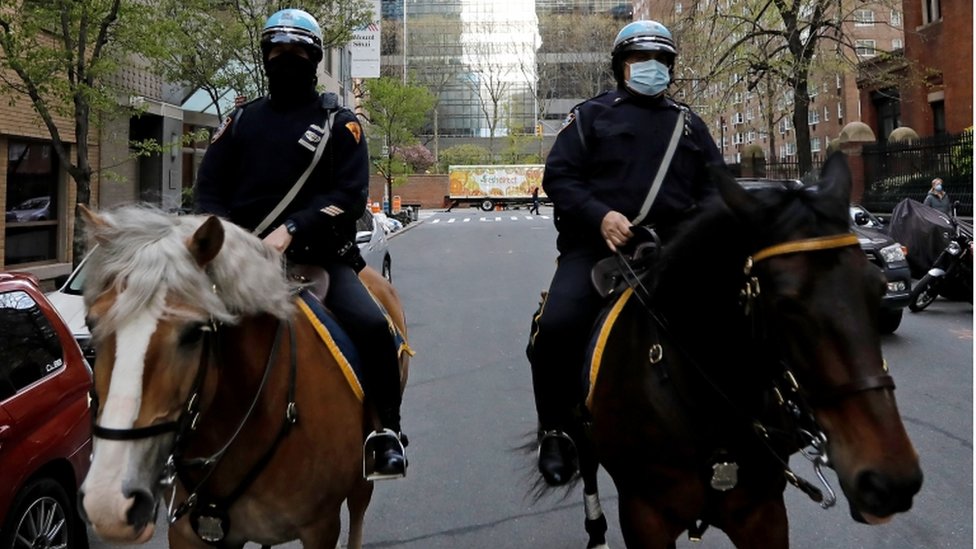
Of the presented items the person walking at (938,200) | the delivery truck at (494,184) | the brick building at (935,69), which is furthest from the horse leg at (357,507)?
the delivery truck at (494,184)

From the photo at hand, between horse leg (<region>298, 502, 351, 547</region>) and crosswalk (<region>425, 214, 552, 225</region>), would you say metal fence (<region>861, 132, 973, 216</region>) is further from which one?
crosswalk (<region>425, 214, 552, 225</region>)

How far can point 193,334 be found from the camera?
2.21 m

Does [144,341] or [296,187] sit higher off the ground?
[296,187]

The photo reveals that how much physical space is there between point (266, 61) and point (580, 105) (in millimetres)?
1514

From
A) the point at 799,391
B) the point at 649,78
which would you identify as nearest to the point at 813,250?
the point at 799,391

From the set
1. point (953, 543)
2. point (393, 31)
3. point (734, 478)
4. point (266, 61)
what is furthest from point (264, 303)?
point (393, 31)

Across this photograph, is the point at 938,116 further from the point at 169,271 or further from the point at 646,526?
the point at 169,271

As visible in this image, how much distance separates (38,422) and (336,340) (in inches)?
79.2

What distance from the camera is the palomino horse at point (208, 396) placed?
2029 mm

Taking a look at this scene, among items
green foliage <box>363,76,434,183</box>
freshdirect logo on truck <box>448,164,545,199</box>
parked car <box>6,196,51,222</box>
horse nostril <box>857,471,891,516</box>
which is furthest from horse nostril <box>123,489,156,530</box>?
freshdirect logo on truck <box>448,164,545,199</box>

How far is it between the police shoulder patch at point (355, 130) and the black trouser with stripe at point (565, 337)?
116 centimetres

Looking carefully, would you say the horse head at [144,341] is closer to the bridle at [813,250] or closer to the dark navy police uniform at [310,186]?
the dark navy police uniform at [310,186]

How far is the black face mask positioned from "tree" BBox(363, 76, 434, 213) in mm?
39130

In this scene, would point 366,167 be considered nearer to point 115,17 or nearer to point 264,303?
point 264,303
